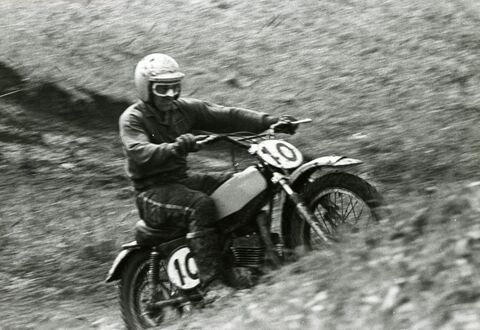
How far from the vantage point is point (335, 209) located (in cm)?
702

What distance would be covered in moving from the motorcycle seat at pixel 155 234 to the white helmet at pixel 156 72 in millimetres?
1022

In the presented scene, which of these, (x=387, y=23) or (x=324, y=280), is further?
(x=387, y=23)

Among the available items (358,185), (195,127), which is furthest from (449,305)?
(195,127)

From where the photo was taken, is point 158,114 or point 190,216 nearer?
point 190,216

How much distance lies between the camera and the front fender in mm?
6863

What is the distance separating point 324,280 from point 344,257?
0.24 m

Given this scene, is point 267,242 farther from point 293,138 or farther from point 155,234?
point 293,138

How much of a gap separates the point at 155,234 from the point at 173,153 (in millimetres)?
876

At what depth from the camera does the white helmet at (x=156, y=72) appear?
7652mm

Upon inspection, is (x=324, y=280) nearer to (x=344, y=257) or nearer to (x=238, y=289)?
(x=344, y=257)

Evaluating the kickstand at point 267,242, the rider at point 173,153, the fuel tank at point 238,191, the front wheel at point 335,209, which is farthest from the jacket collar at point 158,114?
the front wheel at point 335,209

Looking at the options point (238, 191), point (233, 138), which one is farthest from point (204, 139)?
point (238, 191)

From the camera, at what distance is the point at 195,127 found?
26.5 feet

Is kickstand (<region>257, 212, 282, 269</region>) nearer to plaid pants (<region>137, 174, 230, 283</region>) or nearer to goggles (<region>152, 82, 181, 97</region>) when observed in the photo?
plaid pants (<region>137, 174, 230, 283</region>)
